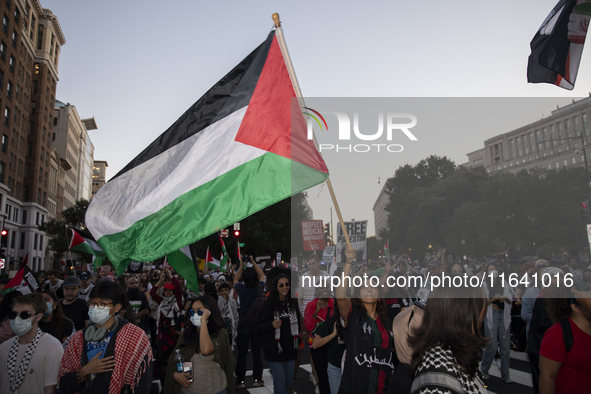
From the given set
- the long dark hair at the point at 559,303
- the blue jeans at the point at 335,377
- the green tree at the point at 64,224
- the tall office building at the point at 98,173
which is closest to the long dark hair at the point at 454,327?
the long dark hair at the point at 559,303

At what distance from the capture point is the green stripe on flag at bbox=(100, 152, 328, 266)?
16.5 feet

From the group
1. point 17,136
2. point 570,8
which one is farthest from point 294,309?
point 17,136

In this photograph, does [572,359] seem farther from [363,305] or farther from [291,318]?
[291,318]

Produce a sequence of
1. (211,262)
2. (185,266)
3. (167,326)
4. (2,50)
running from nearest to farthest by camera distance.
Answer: (185,266), (167,326), (211,262), (2,50)

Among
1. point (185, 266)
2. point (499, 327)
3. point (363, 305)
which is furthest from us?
point (499, 327)

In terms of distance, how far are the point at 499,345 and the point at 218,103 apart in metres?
6.42

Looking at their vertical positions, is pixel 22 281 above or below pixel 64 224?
below

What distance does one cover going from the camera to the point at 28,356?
4.09m

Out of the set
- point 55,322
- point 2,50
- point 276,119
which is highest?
point 2,50

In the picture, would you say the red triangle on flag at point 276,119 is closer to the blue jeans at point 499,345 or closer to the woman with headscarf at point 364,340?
the woman with headscarf at point 364,340

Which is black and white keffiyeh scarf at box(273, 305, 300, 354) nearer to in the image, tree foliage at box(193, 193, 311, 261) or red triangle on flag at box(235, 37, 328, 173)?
red triangle on flag at box(235, 37, 328, 173)

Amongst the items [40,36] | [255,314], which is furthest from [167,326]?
[40,36]

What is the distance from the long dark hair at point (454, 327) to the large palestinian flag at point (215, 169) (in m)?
2.58

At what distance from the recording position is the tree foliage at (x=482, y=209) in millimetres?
→ 5145
